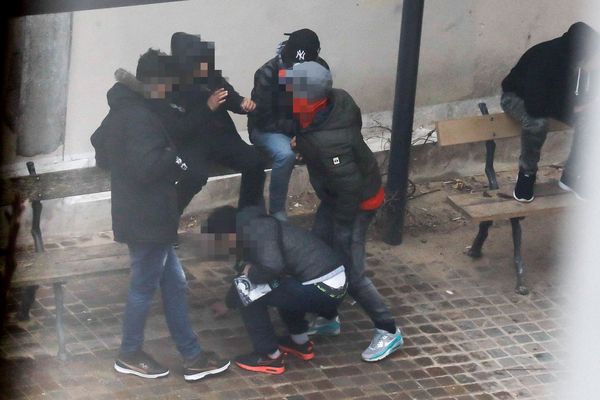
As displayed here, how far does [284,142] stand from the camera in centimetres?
676

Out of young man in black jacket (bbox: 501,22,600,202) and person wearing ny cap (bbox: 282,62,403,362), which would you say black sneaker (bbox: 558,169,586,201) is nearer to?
young man in black jacket (bbox: 501,22,600,202)

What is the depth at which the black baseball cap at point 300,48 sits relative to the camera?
21.7 ft

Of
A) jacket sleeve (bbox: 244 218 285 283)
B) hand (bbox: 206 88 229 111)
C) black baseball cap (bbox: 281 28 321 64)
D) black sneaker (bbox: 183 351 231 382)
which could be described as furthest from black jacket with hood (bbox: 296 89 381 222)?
black sneaker (bbox: 183 351 231 382)

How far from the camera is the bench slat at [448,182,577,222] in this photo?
694 centimetres

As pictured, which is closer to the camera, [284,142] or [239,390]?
[239,390]

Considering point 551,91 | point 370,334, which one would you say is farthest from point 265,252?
point 551,91

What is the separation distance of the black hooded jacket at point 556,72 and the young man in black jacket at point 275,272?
1764 millimetres

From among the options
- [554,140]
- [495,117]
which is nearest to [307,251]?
[495,117]

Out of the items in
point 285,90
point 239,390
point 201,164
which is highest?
point 285,90

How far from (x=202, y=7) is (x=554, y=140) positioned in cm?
276

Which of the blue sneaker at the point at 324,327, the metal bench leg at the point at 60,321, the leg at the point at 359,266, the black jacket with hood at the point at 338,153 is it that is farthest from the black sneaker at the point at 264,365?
the metal bench leg at the point at 60,321

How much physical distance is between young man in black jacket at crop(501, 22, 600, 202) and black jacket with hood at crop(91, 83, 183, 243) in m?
2.40

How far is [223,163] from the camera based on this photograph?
21.8 ft

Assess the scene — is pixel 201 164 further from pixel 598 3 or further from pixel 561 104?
pixel 598 3
